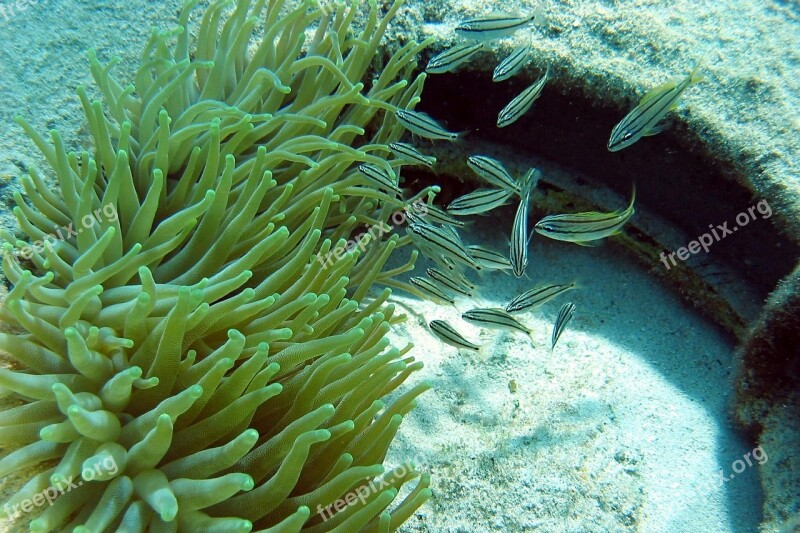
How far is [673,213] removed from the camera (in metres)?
3.88

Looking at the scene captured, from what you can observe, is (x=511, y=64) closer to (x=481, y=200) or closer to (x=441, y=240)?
(x=481, y=200)

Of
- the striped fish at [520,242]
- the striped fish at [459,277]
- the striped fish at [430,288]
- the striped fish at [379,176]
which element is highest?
the striped fish at [520,242]

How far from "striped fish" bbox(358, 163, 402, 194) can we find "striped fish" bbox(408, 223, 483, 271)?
11.0 inches

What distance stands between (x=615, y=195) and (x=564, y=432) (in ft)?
6.55

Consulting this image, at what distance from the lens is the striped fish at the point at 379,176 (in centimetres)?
294

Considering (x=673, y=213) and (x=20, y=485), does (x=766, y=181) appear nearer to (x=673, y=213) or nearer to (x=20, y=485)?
(x=673, y=213)

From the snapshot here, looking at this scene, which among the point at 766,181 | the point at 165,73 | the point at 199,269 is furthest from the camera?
the point at 766,181

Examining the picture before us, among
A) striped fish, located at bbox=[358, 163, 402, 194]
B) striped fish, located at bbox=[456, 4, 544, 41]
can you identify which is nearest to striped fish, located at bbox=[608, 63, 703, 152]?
striped fish, located at bbox=[456, 4, 544, 41]

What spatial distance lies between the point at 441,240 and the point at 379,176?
522mm

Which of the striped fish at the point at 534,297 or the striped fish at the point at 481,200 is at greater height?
the striped fish at the point at 481,200

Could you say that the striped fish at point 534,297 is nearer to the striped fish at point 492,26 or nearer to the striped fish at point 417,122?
the striped fish at point 417,122

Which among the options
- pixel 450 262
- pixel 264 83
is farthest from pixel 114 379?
pixel 450 262

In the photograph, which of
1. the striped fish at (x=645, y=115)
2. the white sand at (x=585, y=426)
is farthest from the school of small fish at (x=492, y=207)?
the white sand at (x=585, y=426)

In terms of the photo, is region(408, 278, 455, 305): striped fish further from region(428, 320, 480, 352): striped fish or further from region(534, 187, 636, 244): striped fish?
region(534, 187, 636, 244): striped fish
